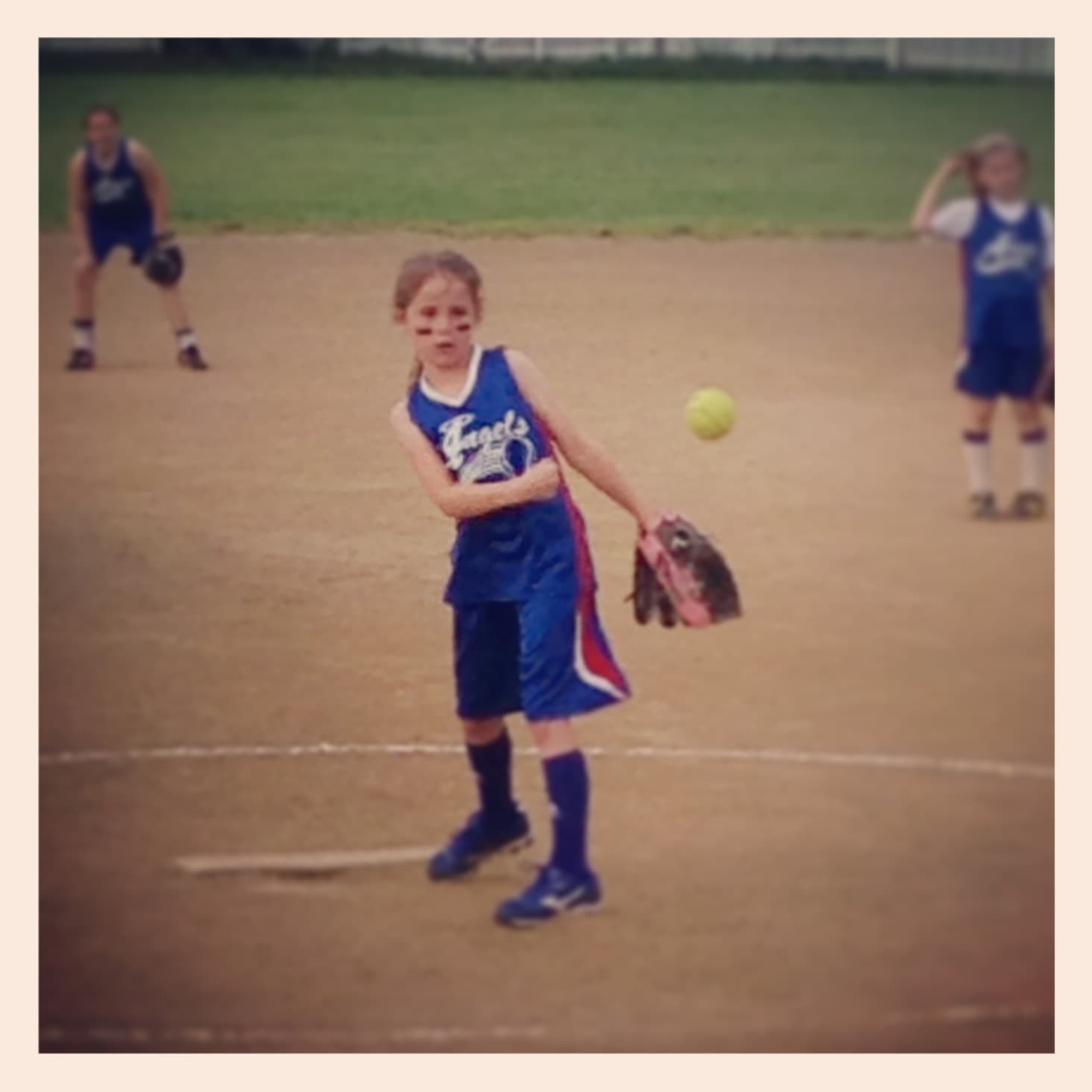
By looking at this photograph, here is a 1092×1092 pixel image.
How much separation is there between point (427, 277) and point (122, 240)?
2.32 ft

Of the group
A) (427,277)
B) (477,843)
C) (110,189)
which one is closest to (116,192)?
(110,189)

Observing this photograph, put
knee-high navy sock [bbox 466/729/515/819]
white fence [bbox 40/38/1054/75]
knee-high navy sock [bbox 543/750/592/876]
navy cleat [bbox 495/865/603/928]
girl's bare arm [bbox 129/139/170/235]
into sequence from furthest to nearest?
girl's bare arm [bbox 129/139/170/235] < white fence [bbox 40/38/1054/75] < knee-high navy sock [bbox 466/729/515/819] < navy cleat [bbox 495/865/603/928] < knee-high navy sock [bbox 543/750/592/876]

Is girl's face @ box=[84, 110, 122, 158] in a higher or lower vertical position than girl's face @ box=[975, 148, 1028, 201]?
higher

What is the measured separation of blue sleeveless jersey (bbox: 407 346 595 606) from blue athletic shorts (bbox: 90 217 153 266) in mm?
809

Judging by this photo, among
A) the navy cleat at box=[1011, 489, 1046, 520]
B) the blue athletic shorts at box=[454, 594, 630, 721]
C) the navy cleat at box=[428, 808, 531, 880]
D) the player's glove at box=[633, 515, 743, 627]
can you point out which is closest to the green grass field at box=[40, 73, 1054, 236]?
the navy cleat at box=[1011, 489, 1046, 520]

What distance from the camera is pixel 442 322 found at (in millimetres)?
5301

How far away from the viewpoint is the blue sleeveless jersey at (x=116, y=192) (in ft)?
18.1

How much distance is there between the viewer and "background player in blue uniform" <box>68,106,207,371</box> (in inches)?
217

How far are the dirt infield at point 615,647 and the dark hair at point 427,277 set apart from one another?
85mm

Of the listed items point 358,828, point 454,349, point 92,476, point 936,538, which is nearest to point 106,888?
point 358,828

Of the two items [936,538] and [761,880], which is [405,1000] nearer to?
[761,880]

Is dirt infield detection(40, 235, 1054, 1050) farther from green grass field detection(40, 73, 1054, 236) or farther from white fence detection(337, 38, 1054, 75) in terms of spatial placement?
white fence detection(337, 38, 1054, 75)

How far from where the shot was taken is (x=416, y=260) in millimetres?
5430

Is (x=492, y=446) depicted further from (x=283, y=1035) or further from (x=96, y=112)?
(x=283, y=1035)
